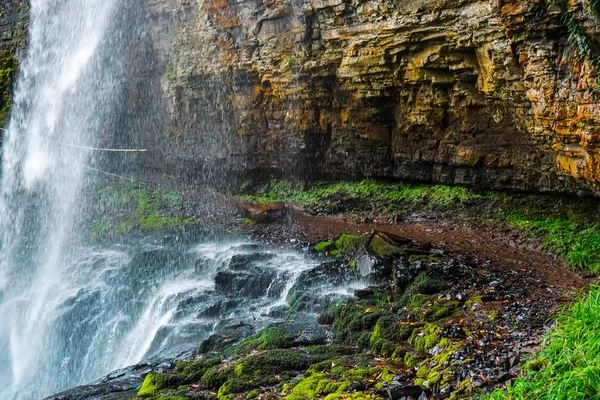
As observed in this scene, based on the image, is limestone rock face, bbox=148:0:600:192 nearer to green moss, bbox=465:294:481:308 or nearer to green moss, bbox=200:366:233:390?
green moss, bbox=465:294:481:308

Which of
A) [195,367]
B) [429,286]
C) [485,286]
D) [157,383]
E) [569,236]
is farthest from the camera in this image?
[569,236]

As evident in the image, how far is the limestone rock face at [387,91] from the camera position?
8125 millimetres

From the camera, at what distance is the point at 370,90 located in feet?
40.2

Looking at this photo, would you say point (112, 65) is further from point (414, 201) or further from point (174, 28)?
point (414, 201)

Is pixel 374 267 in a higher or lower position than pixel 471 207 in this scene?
lower

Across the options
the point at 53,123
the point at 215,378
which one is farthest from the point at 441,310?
the point at 53,123

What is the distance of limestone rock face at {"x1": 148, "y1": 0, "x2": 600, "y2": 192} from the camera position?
320 inches

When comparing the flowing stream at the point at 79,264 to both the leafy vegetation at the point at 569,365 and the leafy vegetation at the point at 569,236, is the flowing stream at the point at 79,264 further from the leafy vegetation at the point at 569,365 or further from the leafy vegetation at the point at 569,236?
the leafy vegetation at the point at 569,365

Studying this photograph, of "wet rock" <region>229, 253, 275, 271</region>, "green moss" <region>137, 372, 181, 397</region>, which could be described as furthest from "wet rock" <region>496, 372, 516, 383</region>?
"wet rock" <region>229, 253, 275, 271</region>

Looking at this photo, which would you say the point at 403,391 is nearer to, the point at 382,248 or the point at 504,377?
the point at 504,377

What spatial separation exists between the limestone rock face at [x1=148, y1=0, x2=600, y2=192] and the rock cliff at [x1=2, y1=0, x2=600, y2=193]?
0.11ft

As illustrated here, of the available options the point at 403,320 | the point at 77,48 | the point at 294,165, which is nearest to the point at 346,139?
the point at 294,165

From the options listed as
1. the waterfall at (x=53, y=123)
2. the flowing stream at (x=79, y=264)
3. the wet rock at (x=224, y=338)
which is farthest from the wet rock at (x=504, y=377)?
the waterfall at (x=53, y=123)

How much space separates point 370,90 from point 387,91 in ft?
1.47
